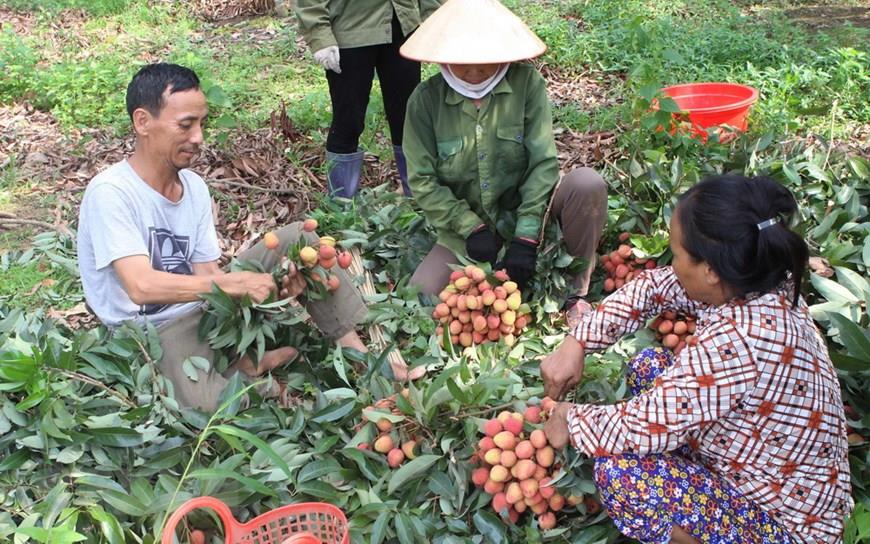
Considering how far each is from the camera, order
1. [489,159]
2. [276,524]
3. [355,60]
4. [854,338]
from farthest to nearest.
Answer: [355,60] < [489,159] < [854,338] < [276,524]

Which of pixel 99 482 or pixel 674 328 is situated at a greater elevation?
pixel 99 482

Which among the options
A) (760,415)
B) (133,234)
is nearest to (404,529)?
(760,415)

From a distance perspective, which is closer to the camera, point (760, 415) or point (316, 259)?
point (760, 415)

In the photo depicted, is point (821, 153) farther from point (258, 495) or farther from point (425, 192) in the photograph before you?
point (258, 495)

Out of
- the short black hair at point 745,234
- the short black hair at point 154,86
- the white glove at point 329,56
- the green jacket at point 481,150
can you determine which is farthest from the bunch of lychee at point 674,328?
the white glove at point 329,56

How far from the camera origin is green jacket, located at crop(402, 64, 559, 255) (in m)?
3.02

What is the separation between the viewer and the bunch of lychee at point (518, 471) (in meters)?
2.08

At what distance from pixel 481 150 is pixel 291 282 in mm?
887

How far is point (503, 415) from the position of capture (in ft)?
7.24

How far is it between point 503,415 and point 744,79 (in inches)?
135

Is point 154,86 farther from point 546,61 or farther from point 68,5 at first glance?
point 68,5

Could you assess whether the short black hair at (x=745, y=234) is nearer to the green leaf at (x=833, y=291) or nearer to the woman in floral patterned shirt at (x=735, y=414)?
the woman in floral patterned shirt at (x=735, y=414)

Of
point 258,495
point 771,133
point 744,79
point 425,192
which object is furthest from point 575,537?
point 744,79

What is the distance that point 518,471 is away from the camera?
2074 millimetres
